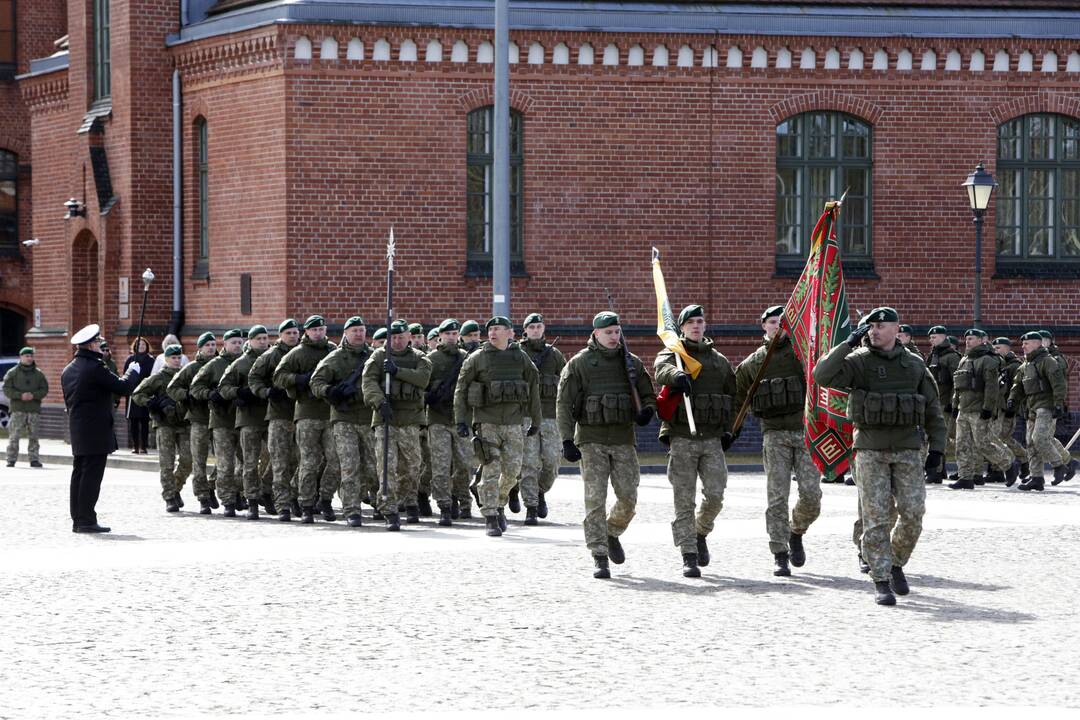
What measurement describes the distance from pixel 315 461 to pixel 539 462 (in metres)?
2.12

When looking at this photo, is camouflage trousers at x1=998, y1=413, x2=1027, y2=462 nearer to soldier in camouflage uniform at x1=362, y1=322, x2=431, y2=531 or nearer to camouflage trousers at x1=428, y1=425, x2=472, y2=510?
camouflage trousers at x1=428, y1=425, x2=472, y2=510

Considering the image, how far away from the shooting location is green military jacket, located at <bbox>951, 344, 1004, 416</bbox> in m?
21.3

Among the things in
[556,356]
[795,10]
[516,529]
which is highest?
[795,10]

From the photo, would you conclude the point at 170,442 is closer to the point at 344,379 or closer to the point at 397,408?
the point at 344,379

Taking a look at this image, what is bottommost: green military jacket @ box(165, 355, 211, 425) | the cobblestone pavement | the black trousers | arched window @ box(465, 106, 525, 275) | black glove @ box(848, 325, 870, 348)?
the cobblestone pavement

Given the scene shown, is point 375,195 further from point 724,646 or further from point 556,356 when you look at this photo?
point 724,646

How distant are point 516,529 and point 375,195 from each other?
450 inches

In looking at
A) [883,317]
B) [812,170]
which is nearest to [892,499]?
[883,317]

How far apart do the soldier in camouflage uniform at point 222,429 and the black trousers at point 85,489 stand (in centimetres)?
180

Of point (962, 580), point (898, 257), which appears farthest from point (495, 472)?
point (898, 257)

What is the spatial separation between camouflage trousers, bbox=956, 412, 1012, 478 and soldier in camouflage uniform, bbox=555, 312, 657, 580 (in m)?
9.07

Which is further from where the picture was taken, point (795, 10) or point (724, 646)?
point (795, 10)

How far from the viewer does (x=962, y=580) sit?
1270 centimetres

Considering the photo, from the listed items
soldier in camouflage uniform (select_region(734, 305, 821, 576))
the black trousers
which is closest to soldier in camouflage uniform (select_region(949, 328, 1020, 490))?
soldier in camouflage uniform (select_region(734, 305, 821, 576))
